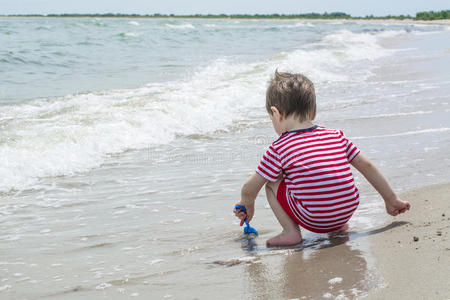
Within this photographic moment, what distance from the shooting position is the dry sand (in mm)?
1924

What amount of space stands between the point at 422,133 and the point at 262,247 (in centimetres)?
316

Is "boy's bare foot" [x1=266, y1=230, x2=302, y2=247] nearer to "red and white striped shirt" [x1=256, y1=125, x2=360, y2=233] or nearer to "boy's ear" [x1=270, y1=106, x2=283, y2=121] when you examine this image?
"red and white striped shirt" [x1=256, y1=125, x2=360, y2=233]

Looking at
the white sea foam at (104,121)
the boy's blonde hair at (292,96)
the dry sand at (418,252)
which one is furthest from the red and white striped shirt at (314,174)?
the white sea foam at (104,121)

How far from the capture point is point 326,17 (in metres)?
137

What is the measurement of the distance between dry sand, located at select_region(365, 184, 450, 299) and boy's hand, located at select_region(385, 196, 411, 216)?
0.17 feet

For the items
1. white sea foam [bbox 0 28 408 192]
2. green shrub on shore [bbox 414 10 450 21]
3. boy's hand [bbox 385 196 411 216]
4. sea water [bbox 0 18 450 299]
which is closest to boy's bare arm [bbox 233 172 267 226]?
sea water [bbox 0 18 450 299]

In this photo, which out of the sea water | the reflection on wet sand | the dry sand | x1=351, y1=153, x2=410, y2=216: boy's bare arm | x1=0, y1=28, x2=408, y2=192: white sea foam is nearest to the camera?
the dry sand

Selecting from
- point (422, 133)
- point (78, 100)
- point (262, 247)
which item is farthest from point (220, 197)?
point (78, 100)

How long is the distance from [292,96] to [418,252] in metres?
0.97

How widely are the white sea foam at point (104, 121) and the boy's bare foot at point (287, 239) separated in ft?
7.95

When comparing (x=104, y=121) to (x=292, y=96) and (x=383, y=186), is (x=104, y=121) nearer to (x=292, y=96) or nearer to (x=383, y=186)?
(x=292, y=96)

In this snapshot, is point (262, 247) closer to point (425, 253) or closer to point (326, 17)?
point (425, 253)

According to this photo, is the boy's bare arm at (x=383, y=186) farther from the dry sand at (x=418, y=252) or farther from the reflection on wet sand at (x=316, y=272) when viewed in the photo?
the reflection on wet sand at (x=316, y=272)

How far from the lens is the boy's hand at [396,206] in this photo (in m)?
2.89
